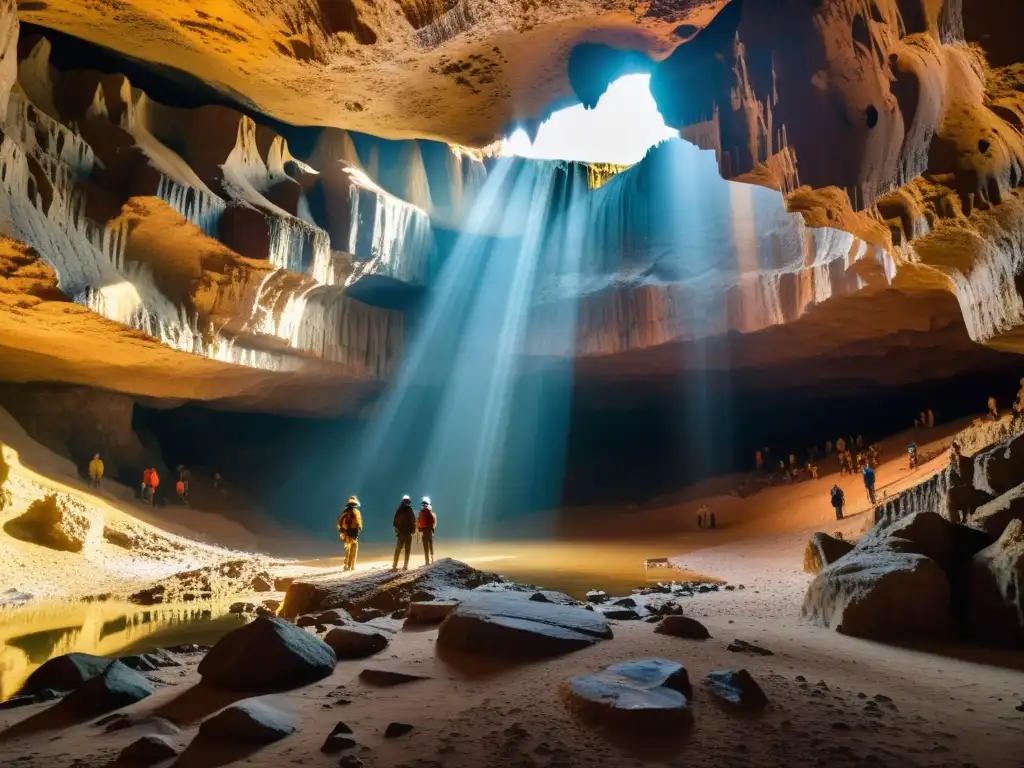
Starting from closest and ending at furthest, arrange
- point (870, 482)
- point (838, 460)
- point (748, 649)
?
1. point (748, 649)
2. point (870, 482)
3. point (838, 460)

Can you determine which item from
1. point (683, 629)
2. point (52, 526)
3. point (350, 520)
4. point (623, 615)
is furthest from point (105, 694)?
point (52, 526)

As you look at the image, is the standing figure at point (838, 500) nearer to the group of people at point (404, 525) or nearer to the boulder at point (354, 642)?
the group of people at point (404, 525)

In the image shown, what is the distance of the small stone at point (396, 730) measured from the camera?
3.63 meters

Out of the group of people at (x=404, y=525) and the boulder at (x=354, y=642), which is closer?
the boulder at (x=354, y=642)

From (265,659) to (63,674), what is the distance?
1884 mm

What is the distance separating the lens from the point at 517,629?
507 cm

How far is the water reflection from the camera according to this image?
7.12 m

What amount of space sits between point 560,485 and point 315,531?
465 inches

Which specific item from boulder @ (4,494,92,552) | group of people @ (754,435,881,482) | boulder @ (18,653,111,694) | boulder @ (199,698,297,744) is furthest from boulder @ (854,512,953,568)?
boulder @ (4,494,92,552)

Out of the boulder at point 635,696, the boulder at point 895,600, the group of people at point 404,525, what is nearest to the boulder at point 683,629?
the boulder at point 635,696

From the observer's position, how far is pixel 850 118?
967 centimetres

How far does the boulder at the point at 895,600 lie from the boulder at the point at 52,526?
14.1 m

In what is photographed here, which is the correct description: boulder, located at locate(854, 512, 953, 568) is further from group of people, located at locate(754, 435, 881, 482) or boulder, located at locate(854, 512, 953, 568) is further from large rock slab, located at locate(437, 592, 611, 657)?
group of people, located at locate(754, 435, 881, 482)

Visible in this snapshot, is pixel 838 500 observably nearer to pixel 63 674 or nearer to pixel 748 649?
pixel 748 649
